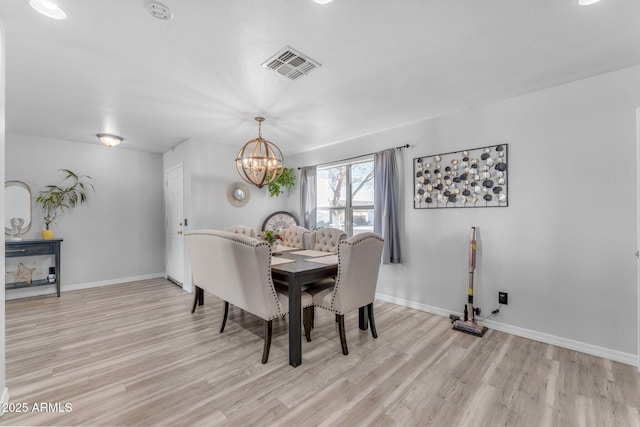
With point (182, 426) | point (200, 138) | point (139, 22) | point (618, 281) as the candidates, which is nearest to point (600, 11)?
point (618, 281)

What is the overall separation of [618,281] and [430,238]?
5.32 ft

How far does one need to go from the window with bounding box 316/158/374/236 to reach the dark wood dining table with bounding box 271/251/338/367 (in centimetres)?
196

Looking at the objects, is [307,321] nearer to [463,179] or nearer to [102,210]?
[463,179]

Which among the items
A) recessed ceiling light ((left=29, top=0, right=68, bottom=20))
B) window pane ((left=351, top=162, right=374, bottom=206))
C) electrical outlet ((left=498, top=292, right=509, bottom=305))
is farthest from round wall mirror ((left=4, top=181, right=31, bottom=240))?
electrical outlet ((left=498, top=292, right=509, bottom=305))

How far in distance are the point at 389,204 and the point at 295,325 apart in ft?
6.94

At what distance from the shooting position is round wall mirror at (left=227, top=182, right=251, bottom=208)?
15.8 ft

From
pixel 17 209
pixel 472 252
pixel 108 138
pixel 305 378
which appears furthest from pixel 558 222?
pixel 17 209

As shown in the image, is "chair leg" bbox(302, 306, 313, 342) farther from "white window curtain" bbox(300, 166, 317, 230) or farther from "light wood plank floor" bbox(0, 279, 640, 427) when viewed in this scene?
"white window curtain" bbox(300, 166, 317, 230)

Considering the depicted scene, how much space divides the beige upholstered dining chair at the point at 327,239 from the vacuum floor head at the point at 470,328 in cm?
156

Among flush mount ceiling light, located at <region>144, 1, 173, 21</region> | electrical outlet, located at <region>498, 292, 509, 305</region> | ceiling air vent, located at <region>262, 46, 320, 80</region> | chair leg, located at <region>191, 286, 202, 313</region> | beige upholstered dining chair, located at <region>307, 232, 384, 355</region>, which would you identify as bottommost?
chair leg, located at <region>191, 286, 202, 313</region>

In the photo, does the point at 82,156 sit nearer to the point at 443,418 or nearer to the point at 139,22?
the point at 139,22

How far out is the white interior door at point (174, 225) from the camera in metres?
4.73

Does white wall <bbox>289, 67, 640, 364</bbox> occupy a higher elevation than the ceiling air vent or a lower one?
lower

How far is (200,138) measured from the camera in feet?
14.4
